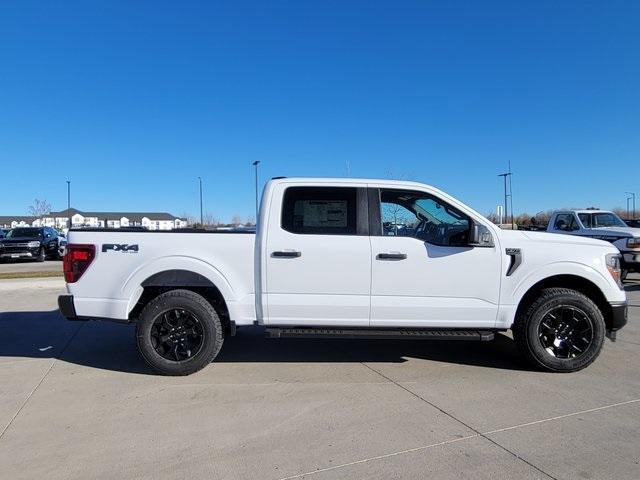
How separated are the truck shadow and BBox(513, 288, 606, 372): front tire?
373 mm

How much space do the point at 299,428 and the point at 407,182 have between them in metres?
2.80

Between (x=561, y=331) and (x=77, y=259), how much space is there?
16.8ft

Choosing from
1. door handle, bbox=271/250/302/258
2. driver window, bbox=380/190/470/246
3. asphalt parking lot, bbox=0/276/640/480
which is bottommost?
asphalt parking lot, bbox=0/276/640/480

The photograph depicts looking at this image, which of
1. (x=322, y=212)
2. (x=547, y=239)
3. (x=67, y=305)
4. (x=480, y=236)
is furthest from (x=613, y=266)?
(x=67, y=305)

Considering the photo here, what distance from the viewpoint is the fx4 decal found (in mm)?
5297

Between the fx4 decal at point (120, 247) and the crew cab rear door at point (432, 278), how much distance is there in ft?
8.10

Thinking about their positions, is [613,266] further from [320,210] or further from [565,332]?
[320,210]

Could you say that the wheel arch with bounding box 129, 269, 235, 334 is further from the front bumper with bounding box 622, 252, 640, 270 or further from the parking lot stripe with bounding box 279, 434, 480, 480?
the front bumper with bounding box 622, 252, 640, 270

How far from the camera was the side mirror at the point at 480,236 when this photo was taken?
202 inches

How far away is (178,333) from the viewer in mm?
5293

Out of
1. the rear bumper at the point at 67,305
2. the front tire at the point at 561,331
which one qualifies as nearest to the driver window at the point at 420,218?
the front tire at the point at 561,331

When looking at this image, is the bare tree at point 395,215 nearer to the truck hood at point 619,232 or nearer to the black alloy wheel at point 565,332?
the black alloy wheel at point 565,332

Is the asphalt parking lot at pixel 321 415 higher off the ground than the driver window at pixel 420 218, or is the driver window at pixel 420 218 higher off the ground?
the driver window at pixel 420 218

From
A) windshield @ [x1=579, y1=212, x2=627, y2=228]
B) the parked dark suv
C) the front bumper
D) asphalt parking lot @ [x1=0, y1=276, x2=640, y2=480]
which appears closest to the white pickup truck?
asphalt parking lot @ [x1=0, y1=276, x2=640, y2=480]
